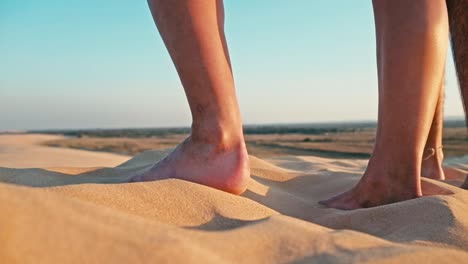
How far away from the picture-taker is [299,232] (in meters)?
0.82

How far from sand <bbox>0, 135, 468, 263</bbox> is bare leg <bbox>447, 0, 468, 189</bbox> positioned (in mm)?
452

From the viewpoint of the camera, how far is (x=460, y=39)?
1.60m

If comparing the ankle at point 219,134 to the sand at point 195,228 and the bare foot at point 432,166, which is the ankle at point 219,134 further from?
the bare foot at point 432,166

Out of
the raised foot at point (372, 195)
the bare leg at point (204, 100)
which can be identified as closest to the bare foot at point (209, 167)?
the bare leg at point (204, 100)

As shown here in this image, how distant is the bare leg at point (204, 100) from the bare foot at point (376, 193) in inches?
11.8

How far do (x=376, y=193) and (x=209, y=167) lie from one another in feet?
1.58

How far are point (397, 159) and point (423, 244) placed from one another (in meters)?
0.48

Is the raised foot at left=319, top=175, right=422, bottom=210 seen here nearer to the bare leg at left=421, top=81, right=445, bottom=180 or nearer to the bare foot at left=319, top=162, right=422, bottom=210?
the bare foot at left=319, top=162, right=422, bottom=210

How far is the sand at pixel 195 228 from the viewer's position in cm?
60

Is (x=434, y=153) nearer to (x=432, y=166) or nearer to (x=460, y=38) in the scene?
(x=432, y=166)

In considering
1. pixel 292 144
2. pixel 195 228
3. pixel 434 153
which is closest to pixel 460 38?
pixel 434 153

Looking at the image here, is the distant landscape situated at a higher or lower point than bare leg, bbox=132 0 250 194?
lower

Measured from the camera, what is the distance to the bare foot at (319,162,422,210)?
1330 mm

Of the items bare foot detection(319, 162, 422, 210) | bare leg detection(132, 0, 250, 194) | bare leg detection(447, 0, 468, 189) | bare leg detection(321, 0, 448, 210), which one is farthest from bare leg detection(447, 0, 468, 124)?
bare leg detection(132, 0, 250, 194)
